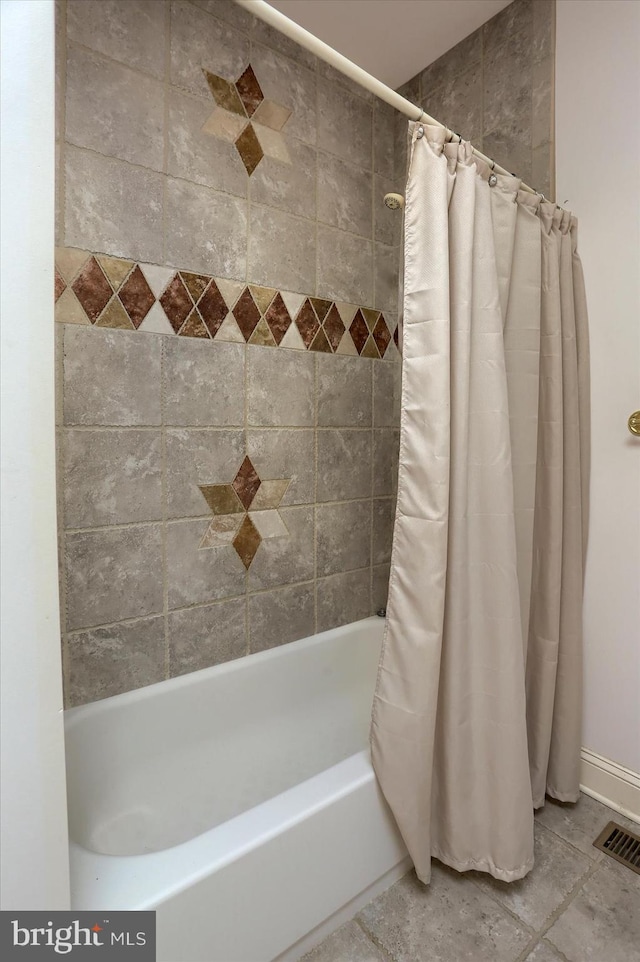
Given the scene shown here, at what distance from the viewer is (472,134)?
1.88m

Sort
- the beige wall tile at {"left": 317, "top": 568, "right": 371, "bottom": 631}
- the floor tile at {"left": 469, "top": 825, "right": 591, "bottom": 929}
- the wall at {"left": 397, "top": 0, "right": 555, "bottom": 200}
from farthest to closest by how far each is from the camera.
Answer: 1. the beige wall tile at {"left": 317, "top": 568, "right": 371, "bottom": 631}
2. the wall at {"left": 397, "top": 0, "right": 555, "bottom": 200}
3. the floor tile at {"left": 469, "top": 825, "right": 591, "bottom": 929}

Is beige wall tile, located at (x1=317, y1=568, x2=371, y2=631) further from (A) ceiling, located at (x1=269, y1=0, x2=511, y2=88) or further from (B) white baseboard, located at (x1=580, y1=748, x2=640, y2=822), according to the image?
(A) ceiling, located at (x1=269, y1=0, x2=511, y2=88)

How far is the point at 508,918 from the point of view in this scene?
3.95 feet

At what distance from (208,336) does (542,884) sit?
5.69ft

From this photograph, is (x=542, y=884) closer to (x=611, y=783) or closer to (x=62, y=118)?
(x=611, y=783)

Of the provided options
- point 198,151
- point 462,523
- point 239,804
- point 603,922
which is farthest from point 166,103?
point 603,922

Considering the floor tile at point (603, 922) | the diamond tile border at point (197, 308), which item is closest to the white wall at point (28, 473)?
the diamond tile border at point (197, 308)

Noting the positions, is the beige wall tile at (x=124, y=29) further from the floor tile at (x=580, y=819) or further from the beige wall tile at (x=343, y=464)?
the floor tile at (x=580, y=819)

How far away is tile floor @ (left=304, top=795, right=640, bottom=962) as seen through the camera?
1.13 metres

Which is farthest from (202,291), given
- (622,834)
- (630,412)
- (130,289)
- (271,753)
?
(622,834)

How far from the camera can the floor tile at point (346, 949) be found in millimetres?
1113

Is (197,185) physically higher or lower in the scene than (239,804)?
higher

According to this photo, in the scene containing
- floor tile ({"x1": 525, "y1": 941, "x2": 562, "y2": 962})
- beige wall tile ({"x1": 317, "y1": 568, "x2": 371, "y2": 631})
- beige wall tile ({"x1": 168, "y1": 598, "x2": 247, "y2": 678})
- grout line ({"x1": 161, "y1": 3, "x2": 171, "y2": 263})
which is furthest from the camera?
beige wall tile ({"x1": 317, "y1": 568, "x2": 371, "y2": 631})

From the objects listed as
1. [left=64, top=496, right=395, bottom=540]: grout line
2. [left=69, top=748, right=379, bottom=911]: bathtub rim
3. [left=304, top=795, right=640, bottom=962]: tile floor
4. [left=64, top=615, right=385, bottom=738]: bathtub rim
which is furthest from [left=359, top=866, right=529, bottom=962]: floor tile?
[left=64, top=496, right=395, bottom=540]: grout line
